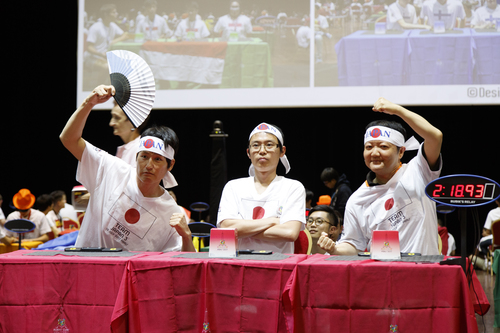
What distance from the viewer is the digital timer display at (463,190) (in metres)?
2.20

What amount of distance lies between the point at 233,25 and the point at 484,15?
331 centimetres

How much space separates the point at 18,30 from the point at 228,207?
784cm

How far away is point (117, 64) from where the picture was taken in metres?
2.95

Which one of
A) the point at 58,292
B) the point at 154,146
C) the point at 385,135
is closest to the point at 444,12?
the point at 385,135

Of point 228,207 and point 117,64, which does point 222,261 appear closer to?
point 228,207

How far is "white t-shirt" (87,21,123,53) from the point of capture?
736cm

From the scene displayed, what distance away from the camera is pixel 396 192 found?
2.69m

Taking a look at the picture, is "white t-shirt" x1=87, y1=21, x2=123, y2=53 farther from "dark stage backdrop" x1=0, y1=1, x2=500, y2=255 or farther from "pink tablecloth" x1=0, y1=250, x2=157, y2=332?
"pink tablecloth" x1=0, y1=250, x2=157, y2=332

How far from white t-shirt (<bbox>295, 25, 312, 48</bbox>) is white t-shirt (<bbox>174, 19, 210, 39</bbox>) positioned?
131cm

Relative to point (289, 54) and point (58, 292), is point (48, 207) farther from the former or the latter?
point (58, 292)

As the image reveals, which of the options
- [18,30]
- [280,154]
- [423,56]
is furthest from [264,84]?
[18,30]

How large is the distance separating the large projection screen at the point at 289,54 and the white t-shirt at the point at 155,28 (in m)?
0.01

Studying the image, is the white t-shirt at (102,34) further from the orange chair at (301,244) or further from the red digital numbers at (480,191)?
the red digital numbers at (480,191)

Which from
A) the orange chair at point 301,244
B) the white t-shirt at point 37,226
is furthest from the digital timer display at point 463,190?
the white t-shirt at point 37,226
